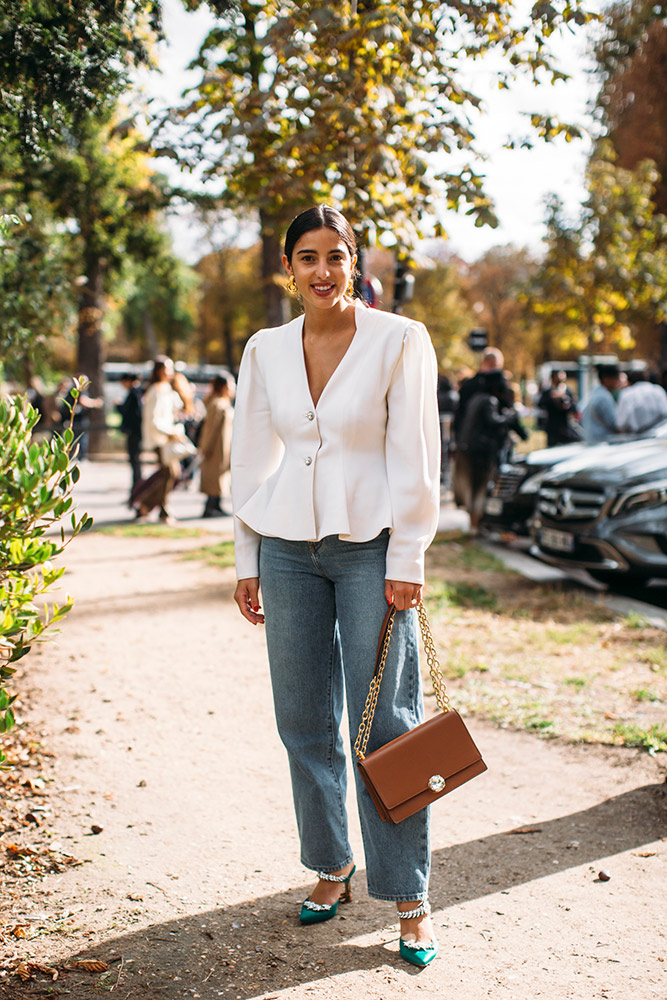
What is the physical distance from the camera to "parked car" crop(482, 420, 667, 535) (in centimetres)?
997

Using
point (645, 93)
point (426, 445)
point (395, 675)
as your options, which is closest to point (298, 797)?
point (395, 675)

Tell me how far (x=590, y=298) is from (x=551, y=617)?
12735 millimetres

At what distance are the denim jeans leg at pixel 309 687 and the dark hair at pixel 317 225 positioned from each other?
2.94 feet

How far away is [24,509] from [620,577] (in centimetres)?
636

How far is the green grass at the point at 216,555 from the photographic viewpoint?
31.7ft

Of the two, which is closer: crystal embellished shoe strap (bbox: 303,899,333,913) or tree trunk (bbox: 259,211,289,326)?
crystal embellished shoe strap (bbox: 303,899,333,913)

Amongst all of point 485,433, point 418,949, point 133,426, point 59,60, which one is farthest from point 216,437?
point 418,949

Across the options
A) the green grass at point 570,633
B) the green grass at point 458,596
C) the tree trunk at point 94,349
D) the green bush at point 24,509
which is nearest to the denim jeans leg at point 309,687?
the green bush at point 24,509

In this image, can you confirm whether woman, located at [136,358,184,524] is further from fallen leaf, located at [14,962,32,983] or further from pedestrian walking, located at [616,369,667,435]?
fallen leaf, located at [14,962,32,983]

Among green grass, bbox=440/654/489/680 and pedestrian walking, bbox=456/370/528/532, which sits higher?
pedestrian walking, bbox=456/370/528/532

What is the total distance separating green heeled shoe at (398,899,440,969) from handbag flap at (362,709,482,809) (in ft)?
1.21

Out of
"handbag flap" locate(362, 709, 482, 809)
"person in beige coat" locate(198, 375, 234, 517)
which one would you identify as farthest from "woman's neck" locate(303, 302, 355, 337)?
"person in beige coat" locate(198, 375, 234, 517)

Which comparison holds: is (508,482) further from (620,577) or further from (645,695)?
(645,695)

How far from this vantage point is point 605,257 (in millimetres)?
18406
